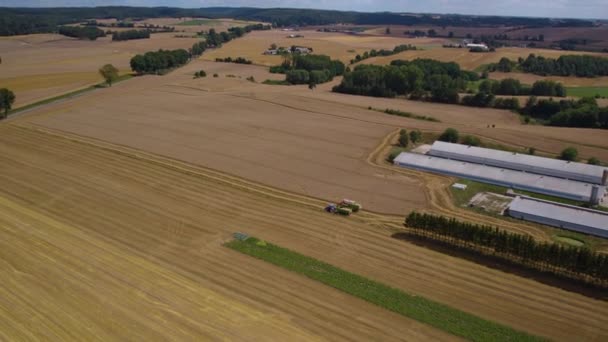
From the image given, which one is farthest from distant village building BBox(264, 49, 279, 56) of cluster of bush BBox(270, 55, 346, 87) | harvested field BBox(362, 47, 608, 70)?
harvested field BBox(362, 47, 608, 70)

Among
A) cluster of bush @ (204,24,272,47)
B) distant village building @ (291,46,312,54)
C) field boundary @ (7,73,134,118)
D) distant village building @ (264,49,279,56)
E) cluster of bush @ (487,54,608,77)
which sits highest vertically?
cluster of bush @ (204,24,272,47)

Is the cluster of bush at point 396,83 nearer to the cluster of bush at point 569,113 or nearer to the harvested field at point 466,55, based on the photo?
the cluster of bush at point 569,113

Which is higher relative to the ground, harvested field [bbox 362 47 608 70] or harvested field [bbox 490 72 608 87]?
harvested field [bbox 362 47 608 70]

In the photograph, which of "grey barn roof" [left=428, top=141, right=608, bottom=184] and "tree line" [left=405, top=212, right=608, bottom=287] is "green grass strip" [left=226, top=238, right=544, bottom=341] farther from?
"grey barn roof" [left=428, top=141, right=608, bottom=184]

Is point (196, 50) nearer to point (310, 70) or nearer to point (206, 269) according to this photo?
point (310, 70)

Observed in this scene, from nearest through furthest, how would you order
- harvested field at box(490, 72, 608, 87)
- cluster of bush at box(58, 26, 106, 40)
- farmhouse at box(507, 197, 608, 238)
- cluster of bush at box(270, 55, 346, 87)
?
farmhouse at box(507, 197, 608, 238) → harvested field at box(490, 72, 608, 87) → cluster of bush at box(270, 55, 346, 87) → cluster of bush at box(58, 26, 106, 40)

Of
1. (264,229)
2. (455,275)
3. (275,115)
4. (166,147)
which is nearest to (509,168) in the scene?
(455,275)

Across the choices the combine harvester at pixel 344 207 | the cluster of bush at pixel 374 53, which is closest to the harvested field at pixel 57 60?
the cluster of bush at pixel 374 53

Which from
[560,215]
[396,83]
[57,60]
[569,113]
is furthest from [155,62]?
[560,215]
